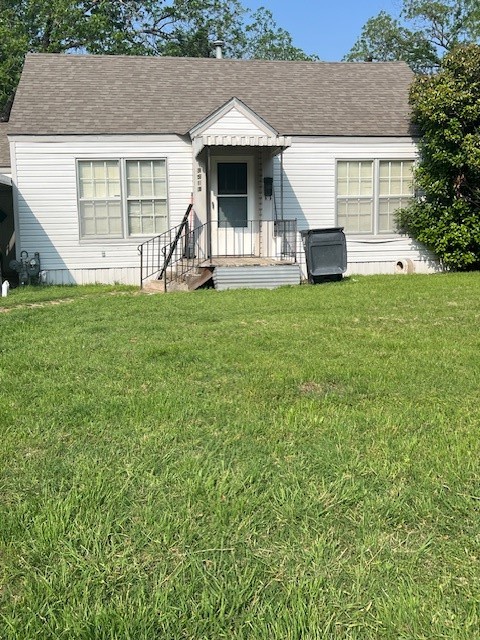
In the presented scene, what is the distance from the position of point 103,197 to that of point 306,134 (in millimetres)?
4634

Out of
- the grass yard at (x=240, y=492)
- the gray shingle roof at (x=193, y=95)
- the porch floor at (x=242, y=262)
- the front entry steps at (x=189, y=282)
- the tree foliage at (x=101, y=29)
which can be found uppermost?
the tree foliage at (x=101, y=29)

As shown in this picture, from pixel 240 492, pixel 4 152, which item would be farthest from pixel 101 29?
pixel 240 492

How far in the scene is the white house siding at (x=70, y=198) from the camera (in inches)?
476

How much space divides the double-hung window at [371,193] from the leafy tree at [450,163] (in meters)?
0.33

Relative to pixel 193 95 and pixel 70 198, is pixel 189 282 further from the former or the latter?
pixel 193 95

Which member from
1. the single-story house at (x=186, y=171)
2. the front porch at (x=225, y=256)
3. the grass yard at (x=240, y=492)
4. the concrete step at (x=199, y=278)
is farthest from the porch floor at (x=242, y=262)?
the grass yard at (x=240, y=492)

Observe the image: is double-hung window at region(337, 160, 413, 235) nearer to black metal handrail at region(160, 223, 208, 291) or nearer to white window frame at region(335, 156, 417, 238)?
white window frame at region(335, 156, 417, 238)

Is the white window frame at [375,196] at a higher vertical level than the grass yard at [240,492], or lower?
higher

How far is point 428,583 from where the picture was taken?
2.15 m

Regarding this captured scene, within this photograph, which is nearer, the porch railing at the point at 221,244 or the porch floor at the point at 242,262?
the porch floor at the point at 242,262

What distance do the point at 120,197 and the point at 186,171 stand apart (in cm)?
152

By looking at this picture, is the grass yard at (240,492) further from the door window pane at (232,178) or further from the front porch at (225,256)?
the door window pane at (232,178)

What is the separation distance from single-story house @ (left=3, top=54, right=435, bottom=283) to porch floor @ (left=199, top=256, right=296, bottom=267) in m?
0.24

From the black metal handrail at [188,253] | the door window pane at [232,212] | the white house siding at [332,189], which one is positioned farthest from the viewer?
the white house siding at [332,189]
